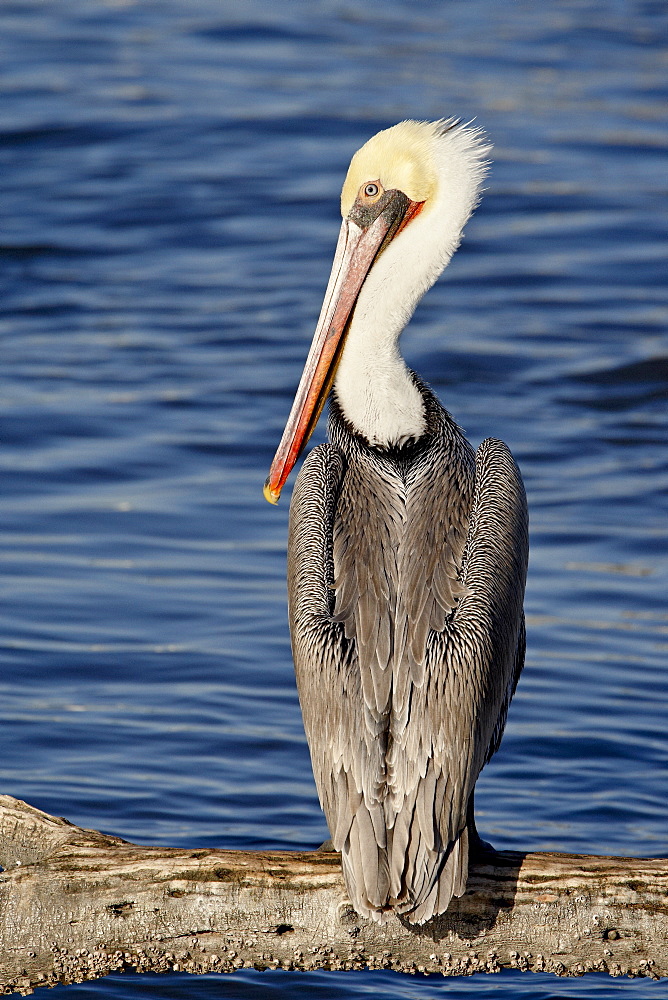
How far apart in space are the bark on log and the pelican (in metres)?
0.13

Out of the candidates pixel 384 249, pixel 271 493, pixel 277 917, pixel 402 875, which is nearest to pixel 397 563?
pixel 271 493

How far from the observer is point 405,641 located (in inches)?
174

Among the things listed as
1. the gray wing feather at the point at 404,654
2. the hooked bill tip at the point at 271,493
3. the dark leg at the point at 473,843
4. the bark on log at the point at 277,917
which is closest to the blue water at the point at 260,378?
the dark leg at the point at 473,843

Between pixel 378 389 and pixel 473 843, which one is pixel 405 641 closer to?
pixel 473 843

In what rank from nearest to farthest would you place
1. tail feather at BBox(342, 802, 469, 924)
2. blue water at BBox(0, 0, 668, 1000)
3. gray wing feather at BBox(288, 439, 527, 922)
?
tail feather at BBox(342, 802, 469, 924) < gray wing feather at BBox(288, 439, 527, 922) < blue water at BBox(0, 0, 668, 1000)

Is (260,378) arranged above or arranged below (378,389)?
below

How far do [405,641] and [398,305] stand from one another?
140cm

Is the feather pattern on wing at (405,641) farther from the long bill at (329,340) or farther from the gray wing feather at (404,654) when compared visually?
the long bill at (329,340)

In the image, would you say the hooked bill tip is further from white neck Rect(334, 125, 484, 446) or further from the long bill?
white neck Rect(334, 125, 484, 446)

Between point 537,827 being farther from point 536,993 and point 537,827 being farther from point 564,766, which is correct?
point 536,993

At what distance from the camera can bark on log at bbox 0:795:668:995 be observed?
402 centimetres

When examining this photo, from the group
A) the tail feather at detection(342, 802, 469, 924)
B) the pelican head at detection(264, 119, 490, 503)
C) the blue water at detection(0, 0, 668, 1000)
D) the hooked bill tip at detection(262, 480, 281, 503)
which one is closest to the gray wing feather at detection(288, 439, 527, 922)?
the tail feather at detection(342, 802, 469, 924)

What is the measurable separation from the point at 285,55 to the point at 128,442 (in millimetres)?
10143

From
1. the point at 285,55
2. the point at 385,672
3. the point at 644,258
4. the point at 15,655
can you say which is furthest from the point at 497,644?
the point at 285,55
